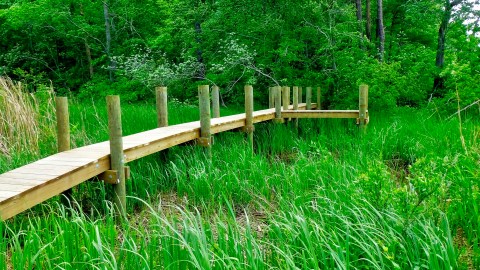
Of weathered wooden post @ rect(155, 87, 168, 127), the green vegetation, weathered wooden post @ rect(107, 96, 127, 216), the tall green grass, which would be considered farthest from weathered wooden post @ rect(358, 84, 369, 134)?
weathered wooden post @ rect(107, 96, 127, 216)

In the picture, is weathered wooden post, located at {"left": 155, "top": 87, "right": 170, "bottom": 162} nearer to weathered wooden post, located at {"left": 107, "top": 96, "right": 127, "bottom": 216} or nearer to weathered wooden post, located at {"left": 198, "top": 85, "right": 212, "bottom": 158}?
weathered wooden post, located at {"left": 198, "top": 85, "right": 212, "bottom": 158}

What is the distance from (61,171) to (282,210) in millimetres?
1711

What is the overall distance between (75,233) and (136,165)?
2.89 metres

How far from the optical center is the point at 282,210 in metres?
3.57

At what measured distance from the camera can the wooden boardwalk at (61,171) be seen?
10.3 feet

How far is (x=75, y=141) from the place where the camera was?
646cm

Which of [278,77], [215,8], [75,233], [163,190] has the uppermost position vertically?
[215,8]

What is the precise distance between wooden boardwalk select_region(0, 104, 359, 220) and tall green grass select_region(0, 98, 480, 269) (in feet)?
0.59

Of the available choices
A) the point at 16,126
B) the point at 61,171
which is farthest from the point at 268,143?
the point at 61,171

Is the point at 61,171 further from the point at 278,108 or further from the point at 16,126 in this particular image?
the point at 278,108

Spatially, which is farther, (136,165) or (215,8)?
(215,8)

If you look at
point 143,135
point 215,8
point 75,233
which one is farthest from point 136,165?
point 215,8

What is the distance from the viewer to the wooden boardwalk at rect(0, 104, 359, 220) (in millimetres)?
3127

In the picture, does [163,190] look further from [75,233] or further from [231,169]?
[75,233]
